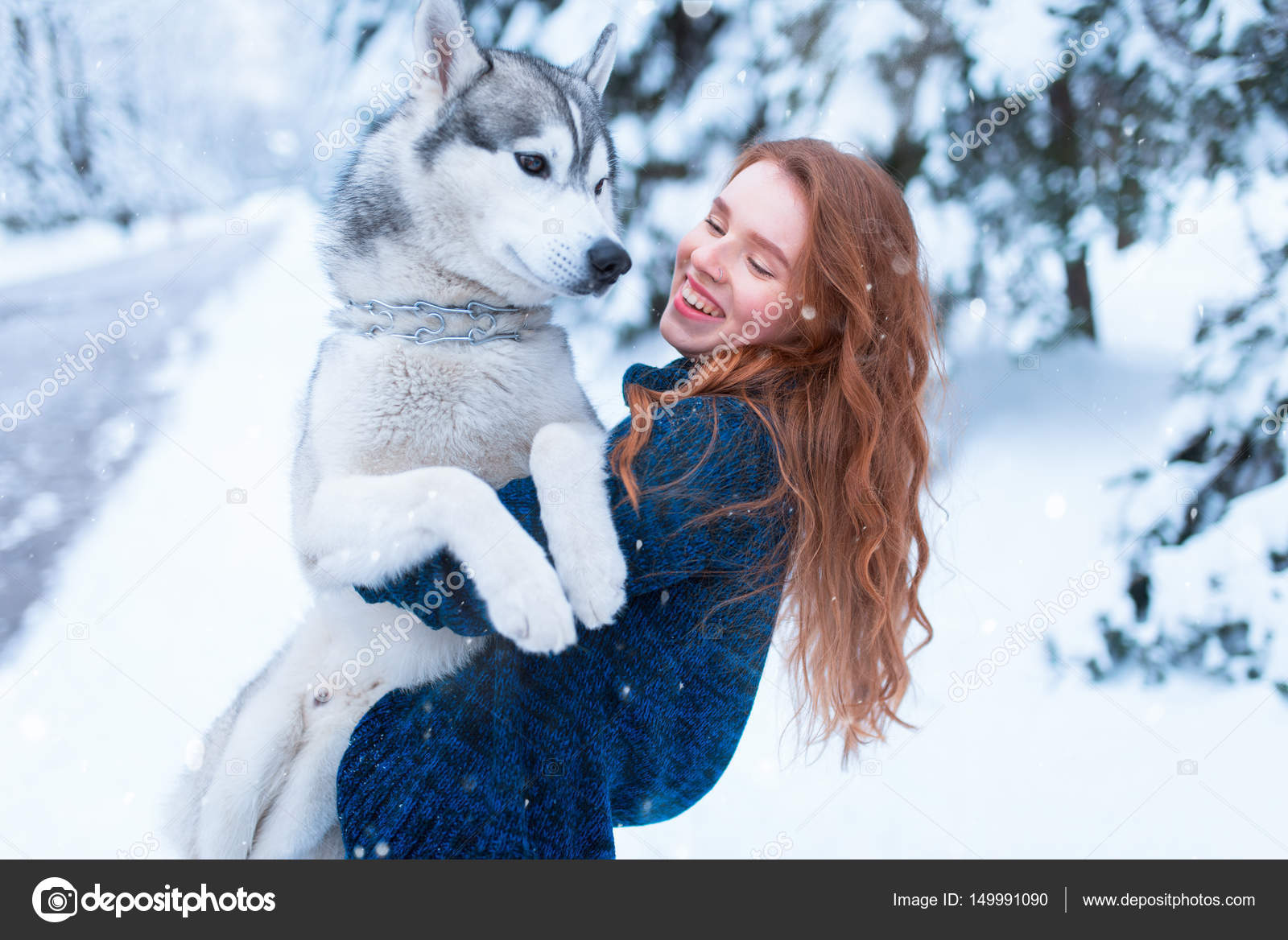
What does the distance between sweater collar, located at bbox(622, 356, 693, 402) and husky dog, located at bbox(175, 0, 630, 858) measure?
0.13 metres

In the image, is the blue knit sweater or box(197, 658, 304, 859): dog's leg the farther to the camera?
box(197, 658, 304, 859): dog's leg

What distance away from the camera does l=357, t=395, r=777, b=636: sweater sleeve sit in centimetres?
124

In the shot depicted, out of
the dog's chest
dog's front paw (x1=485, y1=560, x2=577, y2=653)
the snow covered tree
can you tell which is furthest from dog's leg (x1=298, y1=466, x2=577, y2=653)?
the snow covered tree

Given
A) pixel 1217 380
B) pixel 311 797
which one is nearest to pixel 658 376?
pixel 311 797

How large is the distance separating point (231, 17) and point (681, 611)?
216cm

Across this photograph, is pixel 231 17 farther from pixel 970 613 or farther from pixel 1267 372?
pixel 1267 372

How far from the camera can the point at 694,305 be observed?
1.64 metres

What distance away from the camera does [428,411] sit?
4.89 ft

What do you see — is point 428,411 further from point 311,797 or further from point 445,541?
point 311,797

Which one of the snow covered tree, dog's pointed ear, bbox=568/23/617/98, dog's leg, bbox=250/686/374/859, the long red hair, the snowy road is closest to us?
dog's leg, bbox=250/686/374/859

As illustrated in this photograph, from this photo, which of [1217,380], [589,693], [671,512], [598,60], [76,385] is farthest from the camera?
[1217,380]

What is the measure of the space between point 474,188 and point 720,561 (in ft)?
3.14

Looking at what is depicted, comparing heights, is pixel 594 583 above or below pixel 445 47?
below
